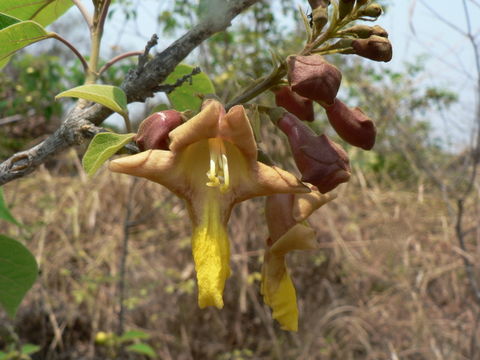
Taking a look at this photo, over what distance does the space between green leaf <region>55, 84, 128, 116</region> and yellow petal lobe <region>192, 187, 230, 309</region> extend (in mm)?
224

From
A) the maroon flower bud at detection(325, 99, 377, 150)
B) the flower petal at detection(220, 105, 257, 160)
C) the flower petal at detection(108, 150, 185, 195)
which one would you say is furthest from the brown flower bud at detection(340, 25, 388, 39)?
the flower petal at detection(108, 150, 185, 195)

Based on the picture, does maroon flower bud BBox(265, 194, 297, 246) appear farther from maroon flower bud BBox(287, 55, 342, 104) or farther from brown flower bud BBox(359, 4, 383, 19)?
brown flower bud BBox(359, 4, 383, 19)

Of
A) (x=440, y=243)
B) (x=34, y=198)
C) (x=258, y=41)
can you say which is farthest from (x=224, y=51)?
(x=440, y=243)

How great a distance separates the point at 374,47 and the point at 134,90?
410 mm

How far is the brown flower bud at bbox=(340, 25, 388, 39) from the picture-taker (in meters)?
0.76

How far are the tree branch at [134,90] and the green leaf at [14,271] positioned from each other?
32 cm

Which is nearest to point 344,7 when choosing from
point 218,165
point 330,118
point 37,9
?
point 330,118

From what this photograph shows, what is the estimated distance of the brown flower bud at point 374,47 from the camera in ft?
2.42

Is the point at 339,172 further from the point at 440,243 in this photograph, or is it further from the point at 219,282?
the point at 440,243

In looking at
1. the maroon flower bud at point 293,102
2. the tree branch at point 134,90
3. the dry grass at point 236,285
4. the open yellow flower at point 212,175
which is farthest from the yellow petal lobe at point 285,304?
the dry grass at point 236,285

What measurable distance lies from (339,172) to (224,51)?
4.73 meters

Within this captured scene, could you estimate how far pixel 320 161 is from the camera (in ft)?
2.37

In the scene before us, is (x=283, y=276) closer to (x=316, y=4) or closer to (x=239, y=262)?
(x=316, y=4)

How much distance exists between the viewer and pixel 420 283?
4.60 metres
